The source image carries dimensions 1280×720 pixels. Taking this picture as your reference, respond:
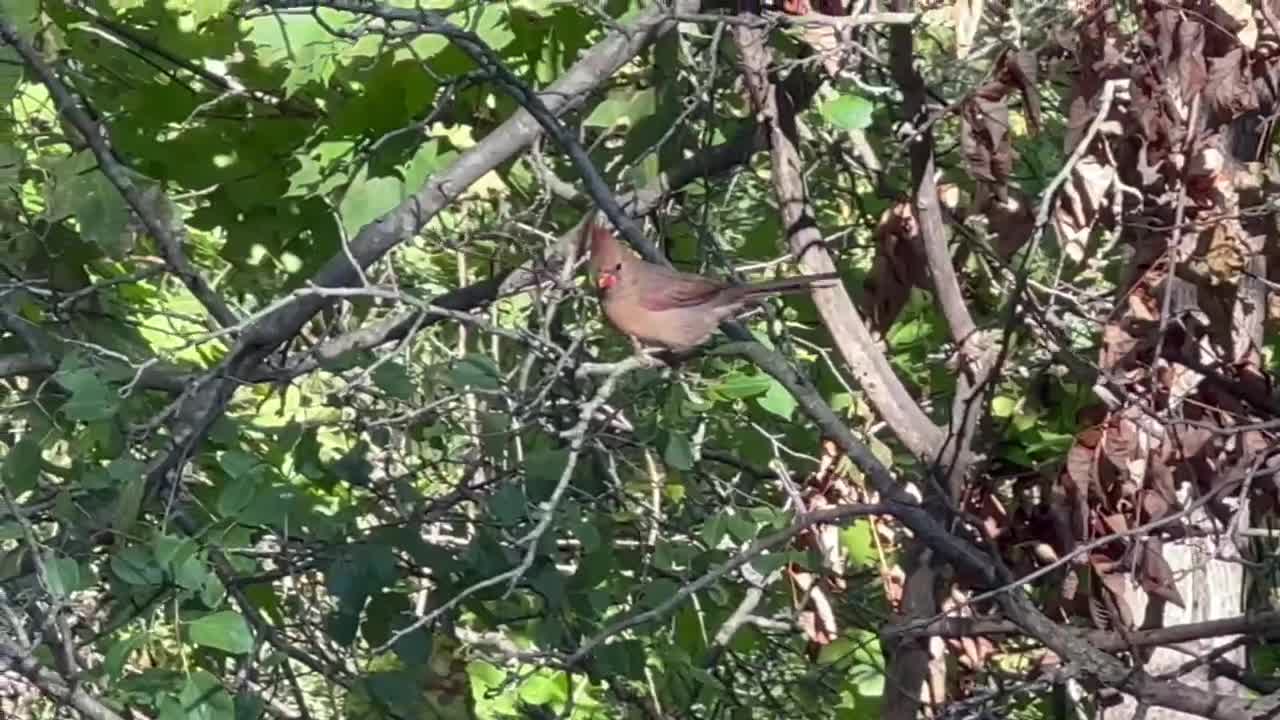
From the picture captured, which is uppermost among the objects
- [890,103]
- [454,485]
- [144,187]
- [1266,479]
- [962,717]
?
[890,103]

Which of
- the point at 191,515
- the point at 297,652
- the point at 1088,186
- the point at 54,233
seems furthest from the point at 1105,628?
the point at 54,233

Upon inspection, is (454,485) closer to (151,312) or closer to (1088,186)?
(151,312)

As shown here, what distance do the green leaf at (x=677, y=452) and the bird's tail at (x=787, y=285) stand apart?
1.89ft

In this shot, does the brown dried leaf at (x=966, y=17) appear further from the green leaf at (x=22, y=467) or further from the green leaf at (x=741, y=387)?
the green leaf at (x=22, y=467)

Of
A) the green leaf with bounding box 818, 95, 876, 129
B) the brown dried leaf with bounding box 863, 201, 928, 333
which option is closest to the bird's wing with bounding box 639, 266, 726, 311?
the brown dried leaf with bounding box 863, 201, 928, 333

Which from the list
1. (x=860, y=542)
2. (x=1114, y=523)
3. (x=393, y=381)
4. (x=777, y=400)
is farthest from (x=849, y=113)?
(x=860, y=542)

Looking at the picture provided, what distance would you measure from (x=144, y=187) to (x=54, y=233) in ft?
1.68

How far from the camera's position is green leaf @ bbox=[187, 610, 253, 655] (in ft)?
7.27

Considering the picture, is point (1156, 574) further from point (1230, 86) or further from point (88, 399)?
point (88, 399)

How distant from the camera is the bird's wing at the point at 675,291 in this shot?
3213 millimetres

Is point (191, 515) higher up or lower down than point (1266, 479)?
lower down

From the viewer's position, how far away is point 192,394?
2523mm

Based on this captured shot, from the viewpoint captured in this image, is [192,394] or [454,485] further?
[454,485]

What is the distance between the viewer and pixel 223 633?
223 centimetres
